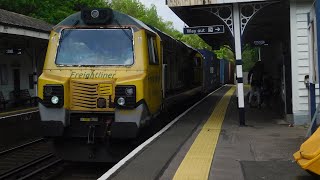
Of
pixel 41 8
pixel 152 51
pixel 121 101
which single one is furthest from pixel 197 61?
pixel 41 8

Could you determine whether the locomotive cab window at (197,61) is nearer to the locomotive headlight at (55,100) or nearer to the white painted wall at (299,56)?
the white painted wall at (299,56)

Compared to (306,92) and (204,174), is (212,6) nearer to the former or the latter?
(306,92)

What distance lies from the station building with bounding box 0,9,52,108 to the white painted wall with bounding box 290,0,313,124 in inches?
407

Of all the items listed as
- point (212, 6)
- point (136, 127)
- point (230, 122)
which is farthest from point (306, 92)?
point (136, 127)

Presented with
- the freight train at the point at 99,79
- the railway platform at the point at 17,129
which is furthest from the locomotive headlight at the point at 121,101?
the railway platform at the point at 17,129

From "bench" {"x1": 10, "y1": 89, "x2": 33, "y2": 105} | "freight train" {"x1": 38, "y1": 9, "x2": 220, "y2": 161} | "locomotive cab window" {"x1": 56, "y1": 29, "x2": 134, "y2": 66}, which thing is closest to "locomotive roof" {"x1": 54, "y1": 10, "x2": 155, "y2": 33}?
"freight train" {"x1": 38, "y1": 9, "x2": 220, "y2": 161}

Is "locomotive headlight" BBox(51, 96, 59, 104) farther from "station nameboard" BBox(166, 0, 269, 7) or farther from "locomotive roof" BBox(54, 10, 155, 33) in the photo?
"station nameboard" BBox(166, 0, 269, 7)

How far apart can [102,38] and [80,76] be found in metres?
0.99

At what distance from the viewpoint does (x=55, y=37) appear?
9555 millimetres

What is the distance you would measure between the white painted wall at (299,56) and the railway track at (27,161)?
625 cm

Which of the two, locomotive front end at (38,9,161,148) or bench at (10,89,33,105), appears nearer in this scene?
locomotive front end at (38,9,161,148)

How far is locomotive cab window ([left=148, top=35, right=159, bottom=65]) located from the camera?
9750mm

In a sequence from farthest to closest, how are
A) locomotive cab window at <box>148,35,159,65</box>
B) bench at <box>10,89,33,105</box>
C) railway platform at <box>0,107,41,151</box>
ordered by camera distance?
bench at <box>10,89,33,105</box> → railway platform at <box>0,107,41,151</box> → locomotive cab window at <box>148,35,159,65</box>

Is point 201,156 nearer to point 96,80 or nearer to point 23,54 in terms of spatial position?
point 96,80
